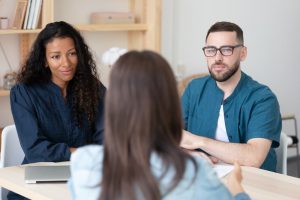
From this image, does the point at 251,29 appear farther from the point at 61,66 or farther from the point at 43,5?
the point at 61,66

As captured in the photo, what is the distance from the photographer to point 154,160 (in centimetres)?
165

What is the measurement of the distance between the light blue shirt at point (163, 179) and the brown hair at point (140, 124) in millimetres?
20

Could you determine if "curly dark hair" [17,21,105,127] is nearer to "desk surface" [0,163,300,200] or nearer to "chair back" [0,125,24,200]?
"chair back" [0,125,24,200]

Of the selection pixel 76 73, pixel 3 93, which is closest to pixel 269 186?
pixel 76 73

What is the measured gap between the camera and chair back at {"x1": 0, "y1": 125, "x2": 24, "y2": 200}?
300 cm

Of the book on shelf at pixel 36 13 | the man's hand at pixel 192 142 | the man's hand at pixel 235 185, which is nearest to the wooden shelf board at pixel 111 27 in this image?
the book on shelf at pixel 36 13

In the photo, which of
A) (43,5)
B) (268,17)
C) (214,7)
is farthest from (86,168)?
(268,17)

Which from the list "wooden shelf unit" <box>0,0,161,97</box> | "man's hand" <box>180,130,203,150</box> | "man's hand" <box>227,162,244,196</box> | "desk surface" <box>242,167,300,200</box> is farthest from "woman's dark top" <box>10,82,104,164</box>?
"wooden shelf unit" <box>0,0,161,97</box>

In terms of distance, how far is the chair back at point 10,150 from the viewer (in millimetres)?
3001

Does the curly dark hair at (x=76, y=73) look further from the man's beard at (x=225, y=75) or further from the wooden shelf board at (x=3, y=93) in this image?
the wooden shelf board at (x=3, y=93)

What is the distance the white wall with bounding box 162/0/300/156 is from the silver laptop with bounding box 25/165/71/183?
2.64 m

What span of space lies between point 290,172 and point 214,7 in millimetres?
1545

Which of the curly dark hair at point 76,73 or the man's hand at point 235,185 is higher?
the curly dark hair at point 76,73

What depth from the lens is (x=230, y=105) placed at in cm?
317
